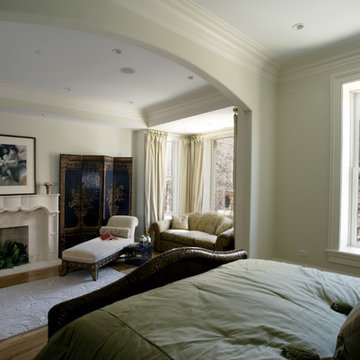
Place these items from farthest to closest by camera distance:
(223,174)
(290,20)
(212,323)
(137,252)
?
(223,174) < (137,252) < (290,20) < (212,323)

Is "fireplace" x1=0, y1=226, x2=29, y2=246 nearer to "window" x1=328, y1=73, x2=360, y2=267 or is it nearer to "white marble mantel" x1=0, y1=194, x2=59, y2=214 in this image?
"white marble mantel" x1=0, y1=194, x2=59, y2=214

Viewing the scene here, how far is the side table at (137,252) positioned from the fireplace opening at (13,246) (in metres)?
1.80

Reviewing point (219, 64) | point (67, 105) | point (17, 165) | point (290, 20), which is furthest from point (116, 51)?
point (17, 165)

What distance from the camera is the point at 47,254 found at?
4812mm

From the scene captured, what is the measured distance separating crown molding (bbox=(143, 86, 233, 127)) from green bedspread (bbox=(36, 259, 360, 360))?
3239 mm

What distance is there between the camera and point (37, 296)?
3.37m

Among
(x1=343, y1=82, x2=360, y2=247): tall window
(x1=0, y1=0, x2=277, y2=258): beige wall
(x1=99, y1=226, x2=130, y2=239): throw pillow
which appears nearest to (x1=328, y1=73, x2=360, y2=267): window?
(x1=343, y1=82, x2=360, y2=247): tall window

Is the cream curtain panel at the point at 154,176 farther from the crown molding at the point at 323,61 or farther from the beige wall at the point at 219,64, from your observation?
the crown molding at the point at 323,61

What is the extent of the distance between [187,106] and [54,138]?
2.61 meters

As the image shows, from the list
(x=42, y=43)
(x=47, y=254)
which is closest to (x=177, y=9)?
(x=42, y=43)

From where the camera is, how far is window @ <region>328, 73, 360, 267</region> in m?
3.13

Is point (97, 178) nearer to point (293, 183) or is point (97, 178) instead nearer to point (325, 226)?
point (293, 183)

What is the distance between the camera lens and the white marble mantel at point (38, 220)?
4.52 metres

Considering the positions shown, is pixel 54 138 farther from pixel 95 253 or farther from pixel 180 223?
pixel 180 223
